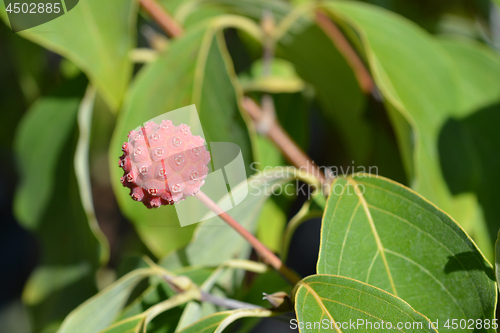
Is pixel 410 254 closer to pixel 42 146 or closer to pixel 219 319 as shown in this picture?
pixel 219 319

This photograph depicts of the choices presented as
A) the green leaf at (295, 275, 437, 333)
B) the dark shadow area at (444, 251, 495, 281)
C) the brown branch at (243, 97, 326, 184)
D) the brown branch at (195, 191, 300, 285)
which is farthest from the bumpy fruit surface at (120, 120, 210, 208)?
the brown branch at (243, 97, 326, 184)

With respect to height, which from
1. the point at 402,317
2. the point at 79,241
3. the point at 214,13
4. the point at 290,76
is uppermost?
the point at 214,13

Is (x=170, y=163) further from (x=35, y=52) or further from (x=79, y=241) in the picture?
(x=35, y=52)

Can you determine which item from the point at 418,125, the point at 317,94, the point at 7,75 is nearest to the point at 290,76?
the point at 317,94

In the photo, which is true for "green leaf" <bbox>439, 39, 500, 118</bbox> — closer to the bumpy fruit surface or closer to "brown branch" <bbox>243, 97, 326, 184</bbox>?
"brown branch" <bbox>243, 97, 326, 184</bbox>

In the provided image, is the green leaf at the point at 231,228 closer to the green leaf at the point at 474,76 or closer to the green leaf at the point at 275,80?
the green leaf at the point at 275,80

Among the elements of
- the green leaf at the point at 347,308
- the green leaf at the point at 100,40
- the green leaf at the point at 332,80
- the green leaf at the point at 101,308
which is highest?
the green leaf at the point at 100,40

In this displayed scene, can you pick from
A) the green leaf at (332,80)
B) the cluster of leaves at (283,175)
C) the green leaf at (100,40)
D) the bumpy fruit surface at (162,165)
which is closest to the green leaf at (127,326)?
the cluster of leaves at (283,175)
